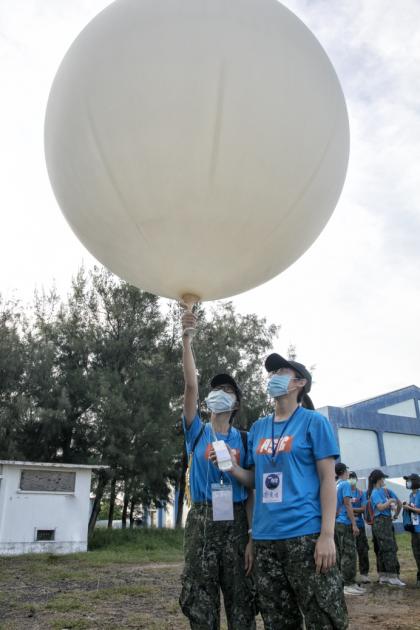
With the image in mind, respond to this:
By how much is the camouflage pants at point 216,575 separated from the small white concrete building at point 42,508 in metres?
10.6

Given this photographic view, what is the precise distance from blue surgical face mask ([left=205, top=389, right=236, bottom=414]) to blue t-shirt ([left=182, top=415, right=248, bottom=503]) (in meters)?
0.13

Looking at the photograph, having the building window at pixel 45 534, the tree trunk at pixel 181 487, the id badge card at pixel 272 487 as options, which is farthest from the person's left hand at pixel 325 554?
the tree trunk at pixel 181 487

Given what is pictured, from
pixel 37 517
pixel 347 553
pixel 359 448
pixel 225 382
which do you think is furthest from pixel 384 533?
pixel 359 448

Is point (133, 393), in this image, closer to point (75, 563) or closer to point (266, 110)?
point (75, 563)

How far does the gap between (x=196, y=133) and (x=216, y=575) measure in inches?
79.4

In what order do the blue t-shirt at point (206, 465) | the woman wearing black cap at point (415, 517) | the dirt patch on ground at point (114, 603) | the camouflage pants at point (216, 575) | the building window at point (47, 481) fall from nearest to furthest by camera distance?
1. the camouflage pants at point (216, 575)
2. the blue t-shirt at point (206, 465)
3. the dirt patch on ground at point (114, 603)
4. the woman wearing black cap at point (415, 517)
5. the building window at point (47, 481)

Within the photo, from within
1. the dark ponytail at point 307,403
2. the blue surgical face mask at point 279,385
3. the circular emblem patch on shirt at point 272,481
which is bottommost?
the circular emblem patch on shirt at point 272,481

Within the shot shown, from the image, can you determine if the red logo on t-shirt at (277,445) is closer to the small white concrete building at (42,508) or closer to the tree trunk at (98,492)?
the small white concrete building at (42,508)

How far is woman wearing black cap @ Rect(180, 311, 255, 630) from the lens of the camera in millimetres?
2299

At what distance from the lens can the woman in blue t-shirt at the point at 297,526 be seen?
73.0 inches

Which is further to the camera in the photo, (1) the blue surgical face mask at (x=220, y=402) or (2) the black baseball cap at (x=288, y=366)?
(1) the blue surgical face mask at (x=220, y=402)

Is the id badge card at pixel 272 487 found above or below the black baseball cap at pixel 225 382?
below

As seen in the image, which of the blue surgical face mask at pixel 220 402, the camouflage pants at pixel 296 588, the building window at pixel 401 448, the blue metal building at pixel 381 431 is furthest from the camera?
the building window at pixel 401 448

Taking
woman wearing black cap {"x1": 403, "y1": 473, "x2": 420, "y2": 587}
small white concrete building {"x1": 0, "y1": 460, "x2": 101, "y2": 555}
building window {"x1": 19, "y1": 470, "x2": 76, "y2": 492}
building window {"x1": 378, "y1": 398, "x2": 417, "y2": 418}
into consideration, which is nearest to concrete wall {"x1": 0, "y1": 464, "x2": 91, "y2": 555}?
small white concrete building {"x1": 0, "y1": 460, "x2": 101, "y2": 555}
